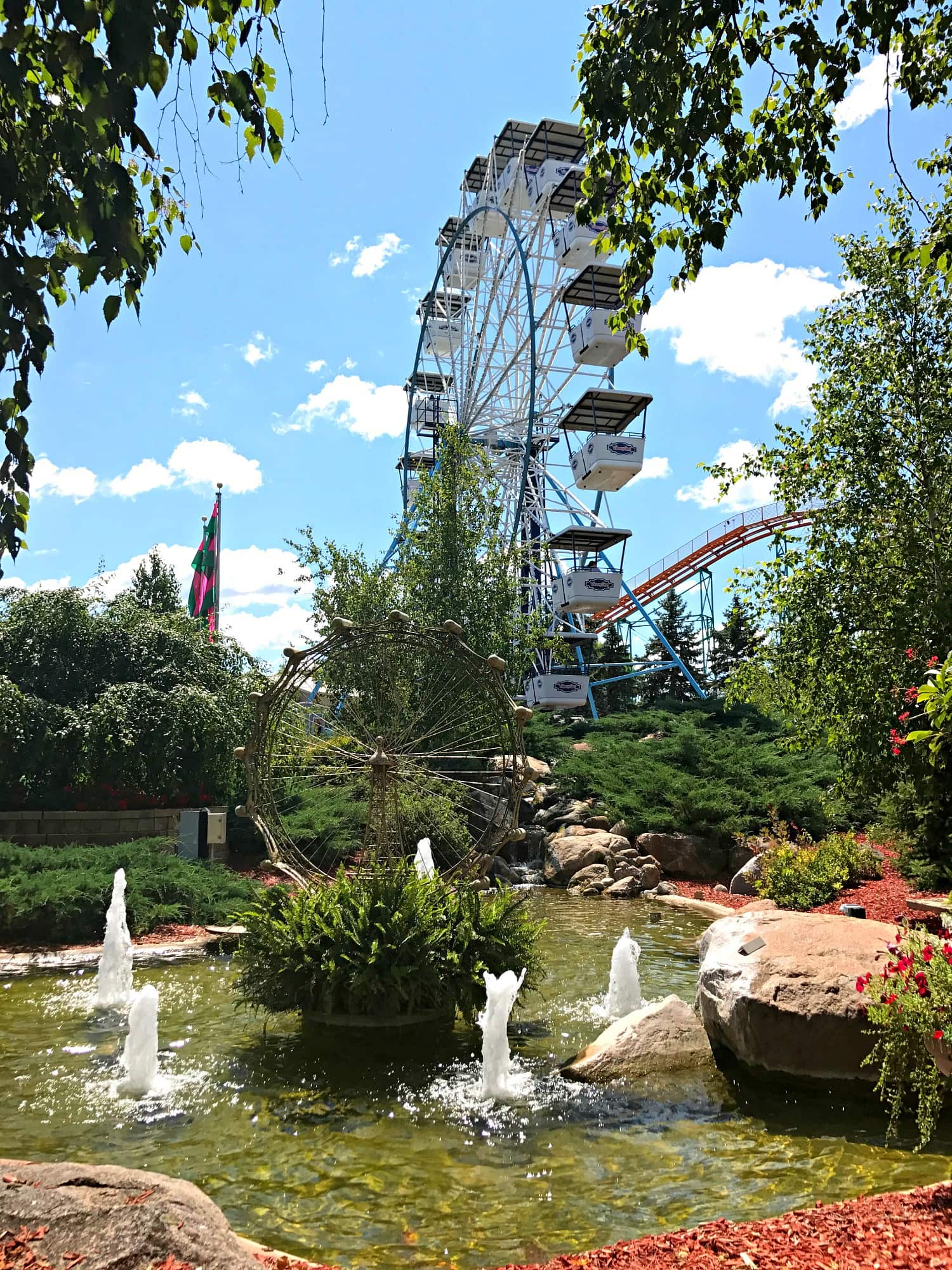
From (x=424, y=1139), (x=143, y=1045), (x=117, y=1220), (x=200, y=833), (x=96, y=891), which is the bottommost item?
(x=424, y=1139)

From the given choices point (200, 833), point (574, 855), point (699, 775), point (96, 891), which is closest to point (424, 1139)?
point (96, 891)

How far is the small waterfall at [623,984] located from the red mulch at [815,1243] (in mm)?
3855

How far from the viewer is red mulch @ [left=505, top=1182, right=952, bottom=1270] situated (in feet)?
9.87

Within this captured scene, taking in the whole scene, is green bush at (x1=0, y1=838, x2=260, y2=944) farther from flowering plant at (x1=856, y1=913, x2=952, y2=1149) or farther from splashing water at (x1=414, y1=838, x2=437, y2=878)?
flowering plant at (x1=856, y1=913, x2=952, y2=1149)

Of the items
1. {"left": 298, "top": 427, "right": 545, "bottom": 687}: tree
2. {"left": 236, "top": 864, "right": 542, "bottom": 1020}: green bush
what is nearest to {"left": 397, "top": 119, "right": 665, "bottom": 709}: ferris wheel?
{"left": 298, "top": 427, "right": 545, "bottom": 687}: tree

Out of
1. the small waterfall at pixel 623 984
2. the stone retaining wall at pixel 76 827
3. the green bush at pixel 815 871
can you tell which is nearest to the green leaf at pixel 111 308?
the small waterfall at pixel 623 984

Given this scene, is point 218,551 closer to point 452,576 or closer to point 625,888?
point 452,576

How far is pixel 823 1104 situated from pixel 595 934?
18.9 feet

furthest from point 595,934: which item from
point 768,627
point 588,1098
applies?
point 588,1098

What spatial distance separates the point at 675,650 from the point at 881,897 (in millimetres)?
30885

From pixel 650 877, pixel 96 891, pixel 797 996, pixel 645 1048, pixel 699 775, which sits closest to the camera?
pixel 797 996

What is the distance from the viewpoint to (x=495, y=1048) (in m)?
5.57

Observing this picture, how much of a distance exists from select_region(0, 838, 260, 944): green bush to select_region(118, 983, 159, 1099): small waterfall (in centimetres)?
379

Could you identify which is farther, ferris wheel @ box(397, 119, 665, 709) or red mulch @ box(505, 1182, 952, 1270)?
ferris wheel @ box(397, 119, 665, 709)
